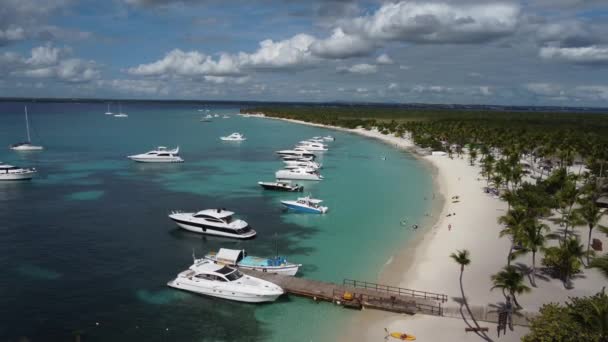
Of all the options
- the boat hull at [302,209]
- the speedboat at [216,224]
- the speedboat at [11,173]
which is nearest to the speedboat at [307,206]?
the boat hull at [302,209]

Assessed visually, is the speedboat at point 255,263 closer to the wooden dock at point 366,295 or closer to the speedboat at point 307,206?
the wooden dock at point 366,295

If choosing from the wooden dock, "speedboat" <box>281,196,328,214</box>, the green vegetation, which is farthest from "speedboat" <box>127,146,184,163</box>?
the green vegetation

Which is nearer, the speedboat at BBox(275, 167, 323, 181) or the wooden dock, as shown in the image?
the wooden dock

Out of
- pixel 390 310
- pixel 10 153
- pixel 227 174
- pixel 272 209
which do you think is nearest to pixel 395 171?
pixel 227 174

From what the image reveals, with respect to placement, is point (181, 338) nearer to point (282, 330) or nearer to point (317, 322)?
point (282, 330)

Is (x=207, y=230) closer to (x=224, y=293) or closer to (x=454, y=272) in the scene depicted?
(x=224, y=293)

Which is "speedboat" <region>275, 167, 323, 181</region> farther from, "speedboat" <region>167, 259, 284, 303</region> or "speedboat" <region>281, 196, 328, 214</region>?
"speedboat" <region>167, 259, 284, 303</region>
